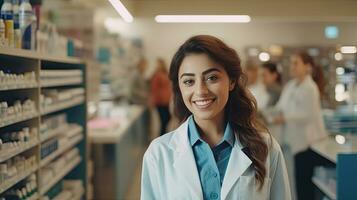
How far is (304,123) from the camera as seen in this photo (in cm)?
452

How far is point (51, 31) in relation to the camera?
11.4ft

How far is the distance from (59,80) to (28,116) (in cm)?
72

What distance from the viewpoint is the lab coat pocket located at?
5.90 feet

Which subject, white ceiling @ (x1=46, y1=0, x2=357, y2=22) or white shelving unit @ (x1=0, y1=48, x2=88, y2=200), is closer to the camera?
white shelving unit @ (x1=0, y1=48, x2=88, y2=200)

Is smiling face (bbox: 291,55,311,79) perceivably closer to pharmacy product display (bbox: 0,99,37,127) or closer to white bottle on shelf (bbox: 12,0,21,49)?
pharmacy product display (bbox: 0,99,37,127)

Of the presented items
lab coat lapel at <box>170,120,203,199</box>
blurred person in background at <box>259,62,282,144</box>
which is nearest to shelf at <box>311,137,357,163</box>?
blurred person in background at <box>259,62,282,144</box>

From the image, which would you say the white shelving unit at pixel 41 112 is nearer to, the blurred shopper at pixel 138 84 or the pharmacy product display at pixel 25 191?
the pharmacy product display at pixel 25 191

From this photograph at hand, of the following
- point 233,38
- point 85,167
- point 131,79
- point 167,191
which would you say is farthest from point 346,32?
point 167,191

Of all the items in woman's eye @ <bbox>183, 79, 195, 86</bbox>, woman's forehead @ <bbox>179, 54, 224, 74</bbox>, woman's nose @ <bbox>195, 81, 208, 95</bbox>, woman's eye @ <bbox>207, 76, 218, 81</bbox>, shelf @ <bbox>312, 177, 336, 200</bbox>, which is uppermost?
woman's forehead @ <bbox>179, 54, 224, 74</bbox>

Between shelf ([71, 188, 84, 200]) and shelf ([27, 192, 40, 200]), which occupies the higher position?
shelf ([27, 192, 40, 200])

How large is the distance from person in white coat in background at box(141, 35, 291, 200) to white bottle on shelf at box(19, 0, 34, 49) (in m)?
1.09

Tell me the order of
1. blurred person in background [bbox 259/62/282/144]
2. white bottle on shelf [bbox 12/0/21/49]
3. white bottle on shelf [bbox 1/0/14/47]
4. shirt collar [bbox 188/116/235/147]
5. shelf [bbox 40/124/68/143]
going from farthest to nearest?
blurred person in background [bbox 259/62/282/144], shelf [bbox 40/124/68/143], white bottle on shelf [bbox 12/0/21/49], white bottle on shelf [bbox 1/0/14/47], shirt collar [bbox 188/116/235/147]

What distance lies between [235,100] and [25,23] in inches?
53.5

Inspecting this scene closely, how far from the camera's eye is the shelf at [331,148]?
3475mm
